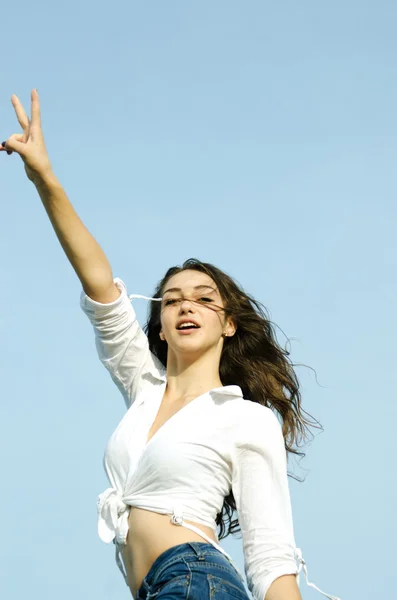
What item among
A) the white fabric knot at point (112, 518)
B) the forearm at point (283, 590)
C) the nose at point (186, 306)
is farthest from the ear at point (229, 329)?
the forearm at point (283, 590)

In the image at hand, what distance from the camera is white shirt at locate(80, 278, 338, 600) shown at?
5062 millimetres

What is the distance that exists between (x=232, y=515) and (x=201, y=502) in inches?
33.2

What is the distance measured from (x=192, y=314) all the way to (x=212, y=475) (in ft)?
3.55

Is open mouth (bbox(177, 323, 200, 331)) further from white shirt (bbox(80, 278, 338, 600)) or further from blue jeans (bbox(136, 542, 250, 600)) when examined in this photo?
blue jeans (bbox(136, 542, 250, 600))

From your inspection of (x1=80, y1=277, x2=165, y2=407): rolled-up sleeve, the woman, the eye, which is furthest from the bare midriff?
the eye

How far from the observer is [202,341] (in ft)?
19.4

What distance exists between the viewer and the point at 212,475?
5250 millimetres

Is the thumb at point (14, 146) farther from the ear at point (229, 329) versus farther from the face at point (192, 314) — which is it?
the ear at point (229, 329)

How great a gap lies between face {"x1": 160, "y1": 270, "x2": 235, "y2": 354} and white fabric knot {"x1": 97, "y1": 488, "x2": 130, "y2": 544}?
1.03 m

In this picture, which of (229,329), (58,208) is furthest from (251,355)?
(58,208)

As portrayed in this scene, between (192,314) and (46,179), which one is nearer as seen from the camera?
(46,179)

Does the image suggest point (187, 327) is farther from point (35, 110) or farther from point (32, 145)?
point (35, 110)

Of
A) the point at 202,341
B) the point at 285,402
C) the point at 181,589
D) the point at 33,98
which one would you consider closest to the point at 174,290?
the point at 202,341

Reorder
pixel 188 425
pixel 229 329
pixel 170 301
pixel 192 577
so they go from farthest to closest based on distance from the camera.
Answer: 1. pixel 229 329
2. pixel 170 301
3. pixel 188 425
4. pixel 192 577
